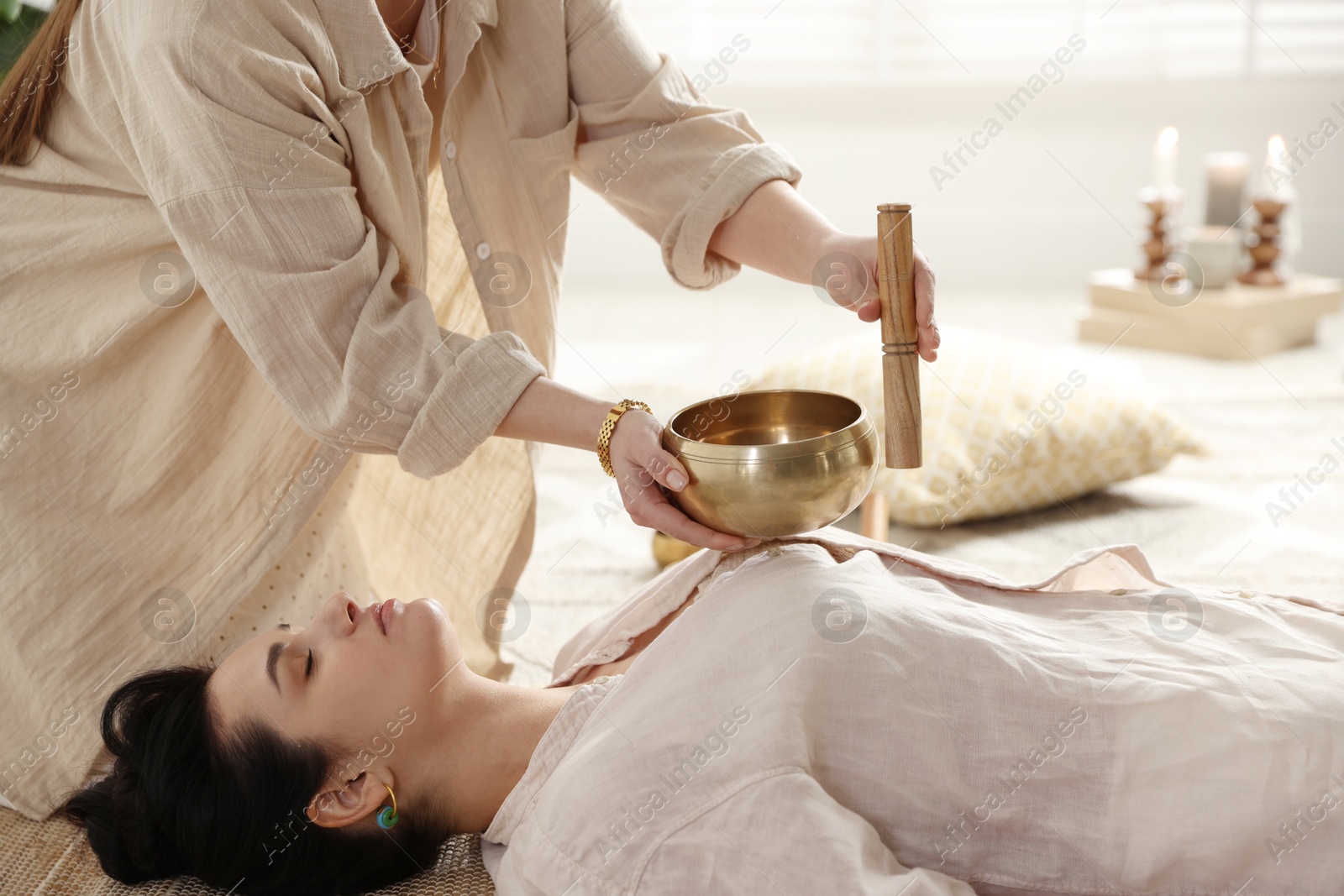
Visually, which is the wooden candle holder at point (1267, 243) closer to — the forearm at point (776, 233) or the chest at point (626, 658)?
the forearm at point (776, 233)

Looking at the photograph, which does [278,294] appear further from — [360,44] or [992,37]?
[992,37]

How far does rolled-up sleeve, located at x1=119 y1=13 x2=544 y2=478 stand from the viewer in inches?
54.2

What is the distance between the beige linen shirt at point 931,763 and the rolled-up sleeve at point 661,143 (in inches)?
24.2

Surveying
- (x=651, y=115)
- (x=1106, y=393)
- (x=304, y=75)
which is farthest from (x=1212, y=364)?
(x=304, y=75)

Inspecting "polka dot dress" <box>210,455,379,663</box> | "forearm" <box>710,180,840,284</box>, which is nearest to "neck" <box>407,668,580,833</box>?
"polka dot dress" <box>210,455,379,663</box>

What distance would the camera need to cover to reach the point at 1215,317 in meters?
3.84

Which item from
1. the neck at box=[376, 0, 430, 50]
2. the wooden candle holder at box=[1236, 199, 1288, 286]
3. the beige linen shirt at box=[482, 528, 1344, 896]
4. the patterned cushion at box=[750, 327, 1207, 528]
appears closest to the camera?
the beige linen shirt at box=[482, 528, 1344, 896]

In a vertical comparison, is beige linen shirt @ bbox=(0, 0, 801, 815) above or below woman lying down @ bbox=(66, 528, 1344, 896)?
above

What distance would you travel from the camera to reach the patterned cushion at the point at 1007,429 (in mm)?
2654

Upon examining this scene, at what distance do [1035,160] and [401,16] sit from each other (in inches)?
151

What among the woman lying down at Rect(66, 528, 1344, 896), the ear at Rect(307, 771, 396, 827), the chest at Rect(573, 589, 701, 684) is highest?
the woman lying down at Rect(66, 528, 1344, 896)

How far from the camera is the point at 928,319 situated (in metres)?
1.44

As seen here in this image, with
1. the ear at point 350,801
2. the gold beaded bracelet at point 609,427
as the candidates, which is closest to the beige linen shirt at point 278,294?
the gold beaded bracelet at point 609,427

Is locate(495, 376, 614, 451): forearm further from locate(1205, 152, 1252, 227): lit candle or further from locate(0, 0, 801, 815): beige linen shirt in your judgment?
locate(1205, 152, 1252, 227): lit candle
